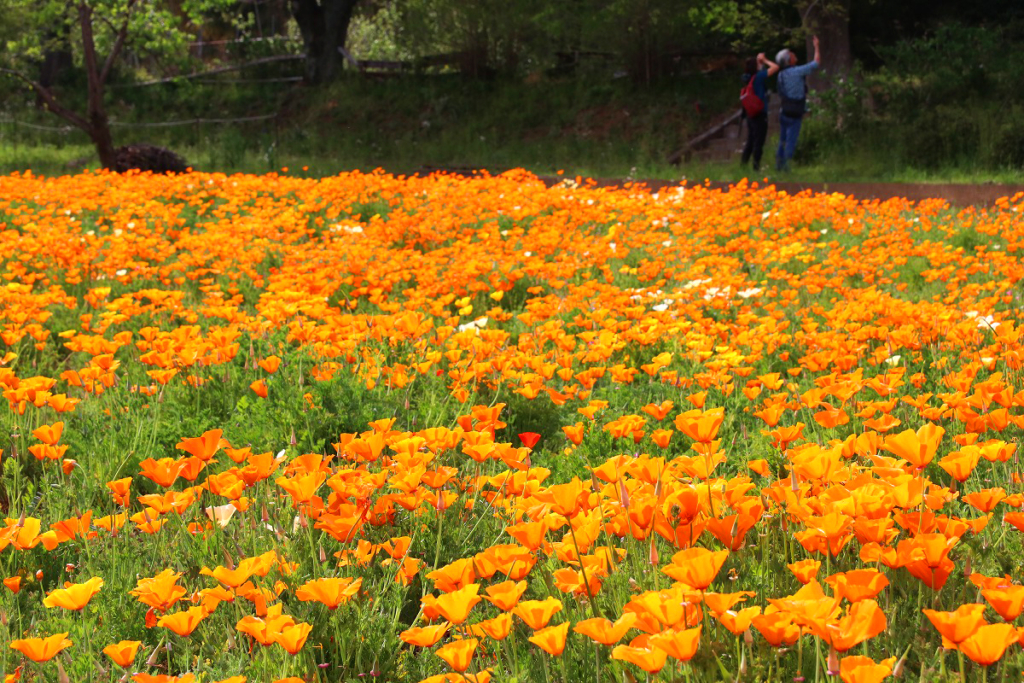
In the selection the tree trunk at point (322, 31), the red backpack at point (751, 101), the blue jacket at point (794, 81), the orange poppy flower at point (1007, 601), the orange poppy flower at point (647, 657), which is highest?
the tree trunk at point (322, 31)

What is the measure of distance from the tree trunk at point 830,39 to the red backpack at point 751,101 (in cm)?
367

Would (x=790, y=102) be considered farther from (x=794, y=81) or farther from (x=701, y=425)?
(x=701, y=425)

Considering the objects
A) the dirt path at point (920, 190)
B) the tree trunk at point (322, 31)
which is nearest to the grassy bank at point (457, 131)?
the tree trunk at point (322, 31)

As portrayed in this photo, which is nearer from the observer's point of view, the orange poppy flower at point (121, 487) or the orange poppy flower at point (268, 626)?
the orange poppy flower at point (268, 626)

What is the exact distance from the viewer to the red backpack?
1345cm

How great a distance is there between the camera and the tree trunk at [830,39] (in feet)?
54.7

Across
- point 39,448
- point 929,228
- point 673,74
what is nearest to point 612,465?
point 39,448

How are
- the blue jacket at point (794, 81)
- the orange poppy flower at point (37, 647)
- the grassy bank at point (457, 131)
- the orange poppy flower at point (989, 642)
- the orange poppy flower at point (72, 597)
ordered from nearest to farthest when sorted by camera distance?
the orange poppy flower at point (989, 642), the orange poppy flower at point (37, 647), the orange poppy flower at point (72, 597), the blue jacket at point (794, 81), the grassy bank at point (457, 131)

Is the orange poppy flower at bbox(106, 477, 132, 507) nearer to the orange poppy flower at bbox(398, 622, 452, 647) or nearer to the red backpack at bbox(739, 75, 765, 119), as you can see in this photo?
the orange poppy flower at bbox(398, 622, 452, 647)

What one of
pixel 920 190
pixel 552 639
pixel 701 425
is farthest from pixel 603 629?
pixel 920 190

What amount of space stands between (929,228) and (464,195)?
444 centimetres

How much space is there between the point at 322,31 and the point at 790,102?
1632 centimetres

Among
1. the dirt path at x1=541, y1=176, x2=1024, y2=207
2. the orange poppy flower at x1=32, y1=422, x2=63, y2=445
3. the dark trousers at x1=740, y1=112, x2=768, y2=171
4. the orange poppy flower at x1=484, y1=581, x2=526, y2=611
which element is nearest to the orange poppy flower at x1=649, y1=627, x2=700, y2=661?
the orange poppy flower at x1=484, y1=581, x2=526, y2=611

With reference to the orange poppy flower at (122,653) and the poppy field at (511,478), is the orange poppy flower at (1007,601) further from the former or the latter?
the orange poppy flower at (122,653)
